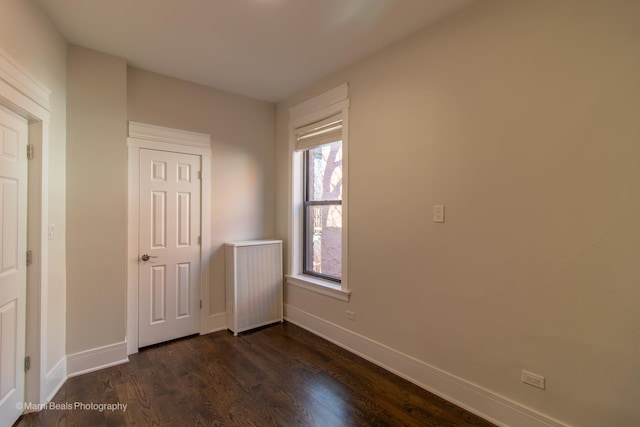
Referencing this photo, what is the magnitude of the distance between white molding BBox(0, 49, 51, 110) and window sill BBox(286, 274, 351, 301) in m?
2.73

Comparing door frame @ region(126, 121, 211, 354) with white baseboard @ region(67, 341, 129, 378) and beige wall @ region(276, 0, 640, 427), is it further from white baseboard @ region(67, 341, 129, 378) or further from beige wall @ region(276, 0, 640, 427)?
beige wall @ region(276, 0, 640, 427)

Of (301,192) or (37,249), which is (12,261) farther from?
(301,192)

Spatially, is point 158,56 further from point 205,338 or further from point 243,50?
point 205,338

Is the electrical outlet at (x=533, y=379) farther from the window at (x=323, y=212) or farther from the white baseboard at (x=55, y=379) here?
the white baseboard at (x=55, y=379)

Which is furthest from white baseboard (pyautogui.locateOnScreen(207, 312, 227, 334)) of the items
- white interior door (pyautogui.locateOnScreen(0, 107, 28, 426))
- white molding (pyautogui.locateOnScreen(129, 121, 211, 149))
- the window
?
white molding (pyautogui.locateOnScreen(129, 121, 211, 149))

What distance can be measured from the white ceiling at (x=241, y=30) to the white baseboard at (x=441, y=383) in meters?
2.65

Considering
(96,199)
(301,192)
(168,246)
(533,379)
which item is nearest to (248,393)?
(168,246)

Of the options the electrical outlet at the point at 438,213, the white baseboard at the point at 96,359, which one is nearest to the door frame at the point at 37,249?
the white baseboard at the point at 96,359

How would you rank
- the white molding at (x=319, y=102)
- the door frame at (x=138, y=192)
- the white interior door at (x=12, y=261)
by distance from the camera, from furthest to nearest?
the white molding at (x=319, y=102) < the door frame at (x=138, y=192) < the white interior door at (x=12, y=261)

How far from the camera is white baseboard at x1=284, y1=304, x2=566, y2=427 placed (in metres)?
1.79

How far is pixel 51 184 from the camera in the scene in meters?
2.20

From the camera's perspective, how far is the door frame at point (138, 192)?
9.29 ft

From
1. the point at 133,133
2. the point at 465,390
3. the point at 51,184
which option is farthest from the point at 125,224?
the point at 465,390

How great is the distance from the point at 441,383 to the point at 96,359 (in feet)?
9.44
